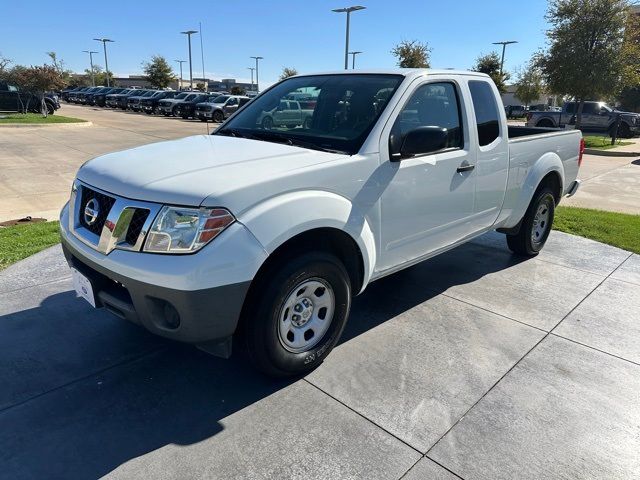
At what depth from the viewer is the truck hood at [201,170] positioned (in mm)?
2496

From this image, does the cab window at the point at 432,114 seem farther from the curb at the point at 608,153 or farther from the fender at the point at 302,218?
the curb at the point at 608,153

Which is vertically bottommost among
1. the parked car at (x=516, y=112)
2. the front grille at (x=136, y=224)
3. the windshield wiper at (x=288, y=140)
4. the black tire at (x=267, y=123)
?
the front grille at (x=136, y=224)

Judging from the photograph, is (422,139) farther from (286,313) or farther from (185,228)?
(185,228)

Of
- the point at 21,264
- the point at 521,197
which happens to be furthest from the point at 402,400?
the point at 21,264

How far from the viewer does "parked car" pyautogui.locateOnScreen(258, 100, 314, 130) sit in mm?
3691

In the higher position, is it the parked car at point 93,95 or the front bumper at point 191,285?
the parked car at point 93,95

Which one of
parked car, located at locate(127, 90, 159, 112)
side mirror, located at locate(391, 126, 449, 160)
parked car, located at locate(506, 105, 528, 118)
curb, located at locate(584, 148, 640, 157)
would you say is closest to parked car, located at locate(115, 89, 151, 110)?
parked car, located at locate(127, 90, 159, 112)

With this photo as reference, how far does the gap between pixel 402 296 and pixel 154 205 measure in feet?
8.46

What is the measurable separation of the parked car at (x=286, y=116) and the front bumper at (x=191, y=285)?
147 cm

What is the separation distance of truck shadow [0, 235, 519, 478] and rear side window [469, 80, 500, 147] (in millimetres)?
1668

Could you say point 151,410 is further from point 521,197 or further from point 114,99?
point 114,99

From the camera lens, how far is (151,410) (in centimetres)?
278

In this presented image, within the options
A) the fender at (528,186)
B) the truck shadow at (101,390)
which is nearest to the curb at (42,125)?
the truck shadow at (101,390)

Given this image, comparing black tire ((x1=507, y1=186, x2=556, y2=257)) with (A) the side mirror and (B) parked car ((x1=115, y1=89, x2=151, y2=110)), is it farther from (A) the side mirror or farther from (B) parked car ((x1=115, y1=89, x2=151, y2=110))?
(B) parked car ((x1=115, y1=89, x2=151, y2=110))
